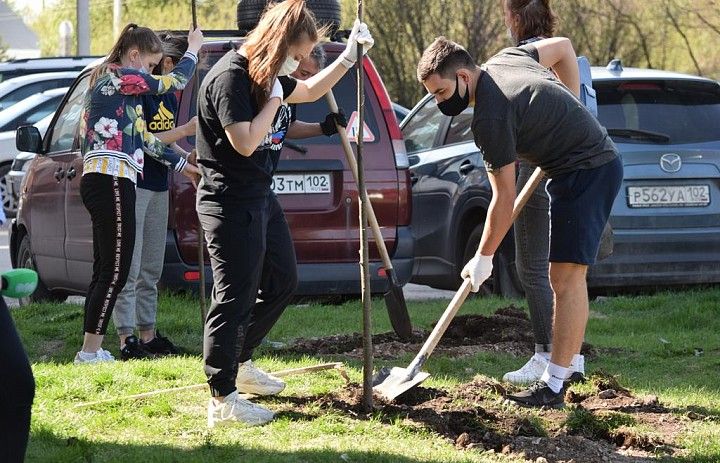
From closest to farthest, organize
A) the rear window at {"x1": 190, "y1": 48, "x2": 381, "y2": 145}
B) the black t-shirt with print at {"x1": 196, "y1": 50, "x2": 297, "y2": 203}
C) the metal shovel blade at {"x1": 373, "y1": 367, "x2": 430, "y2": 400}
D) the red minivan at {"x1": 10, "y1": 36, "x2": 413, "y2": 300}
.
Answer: the black t-shirt with print at {"x1": 196, "y1": 50, "x2": 297, "y2": 203}, the metal shovel blade at {"x1": 373, "y1": 367, "x2": 430, "y2": 400}, the red minivan at {"x1": 10, "y1": 36, "x2": 413, "y2": 300}, the rear window at {"x1": 190, "y1": 48, "x2": 381, "y2": 145}

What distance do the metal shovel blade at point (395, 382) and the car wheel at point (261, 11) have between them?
3355 mm

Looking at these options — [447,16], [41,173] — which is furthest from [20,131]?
[447,16]

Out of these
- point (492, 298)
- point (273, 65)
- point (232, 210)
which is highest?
point (273, 65)

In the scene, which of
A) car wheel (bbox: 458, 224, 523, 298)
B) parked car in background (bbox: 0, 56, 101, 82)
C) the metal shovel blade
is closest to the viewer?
the metal shovel blade

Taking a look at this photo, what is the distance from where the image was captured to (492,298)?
31.6 feet

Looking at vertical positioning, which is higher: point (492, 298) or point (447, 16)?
point (447, 16)

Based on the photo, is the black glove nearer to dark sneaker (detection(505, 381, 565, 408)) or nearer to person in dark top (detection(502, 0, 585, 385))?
person in dark top (detection(502, 0, 585, 385))

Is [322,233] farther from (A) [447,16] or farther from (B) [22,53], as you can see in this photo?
(B) [22,53]

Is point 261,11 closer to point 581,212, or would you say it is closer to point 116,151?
point 116,151

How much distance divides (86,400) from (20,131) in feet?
10.6

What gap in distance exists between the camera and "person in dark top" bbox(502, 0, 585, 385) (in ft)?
20.9

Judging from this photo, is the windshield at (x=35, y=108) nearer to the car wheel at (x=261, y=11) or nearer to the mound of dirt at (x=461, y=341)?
the car wheel at (x=261, y=11)

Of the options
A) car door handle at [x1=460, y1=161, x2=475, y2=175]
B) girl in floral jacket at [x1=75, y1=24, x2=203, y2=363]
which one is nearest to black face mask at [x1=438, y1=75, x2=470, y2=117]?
girl in floral jacket at [x1=75, y1=24, x2=203, y2=363]

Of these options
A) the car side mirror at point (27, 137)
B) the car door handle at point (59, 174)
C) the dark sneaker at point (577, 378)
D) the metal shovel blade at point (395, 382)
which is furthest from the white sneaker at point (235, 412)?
the car side mirror at point (27, 137)
